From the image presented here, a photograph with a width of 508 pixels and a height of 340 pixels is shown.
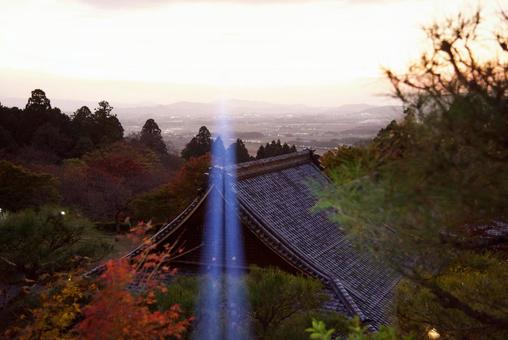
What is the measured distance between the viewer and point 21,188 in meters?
25.1

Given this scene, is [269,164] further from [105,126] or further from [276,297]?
[105,126]

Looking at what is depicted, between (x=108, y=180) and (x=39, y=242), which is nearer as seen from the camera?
(x=39, y=242)

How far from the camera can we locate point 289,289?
7719 mm

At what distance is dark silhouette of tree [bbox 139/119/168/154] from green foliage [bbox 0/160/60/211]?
23.8m

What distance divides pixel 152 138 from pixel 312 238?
137ft

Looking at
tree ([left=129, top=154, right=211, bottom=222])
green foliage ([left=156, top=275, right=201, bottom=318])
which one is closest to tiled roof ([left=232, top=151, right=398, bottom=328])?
green foliage ([left=156, top=275, right=201, bottom=318])

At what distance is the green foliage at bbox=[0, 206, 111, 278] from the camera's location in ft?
45.2

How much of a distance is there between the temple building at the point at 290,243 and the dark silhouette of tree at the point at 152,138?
37.6 meters

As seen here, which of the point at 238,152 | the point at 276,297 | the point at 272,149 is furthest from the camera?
the point at 272,149

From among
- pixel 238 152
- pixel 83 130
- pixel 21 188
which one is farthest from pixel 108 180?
pixel 83 130

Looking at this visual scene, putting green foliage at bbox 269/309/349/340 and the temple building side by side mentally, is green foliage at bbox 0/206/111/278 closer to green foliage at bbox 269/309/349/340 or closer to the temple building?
the temple building

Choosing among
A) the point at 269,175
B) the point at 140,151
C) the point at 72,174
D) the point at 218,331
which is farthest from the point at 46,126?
the point at 218,331

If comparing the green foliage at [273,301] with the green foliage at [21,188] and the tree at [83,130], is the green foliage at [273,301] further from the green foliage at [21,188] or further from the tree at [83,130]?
the tree at [83,130]

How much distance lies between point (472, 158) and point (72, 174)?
31.1m
